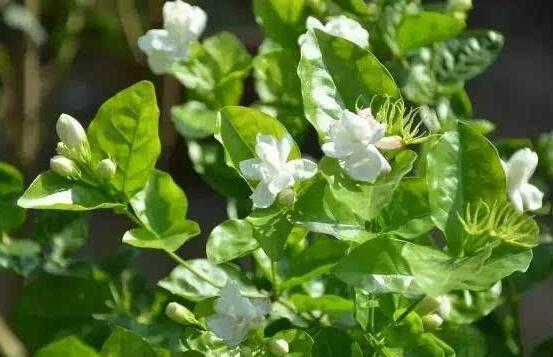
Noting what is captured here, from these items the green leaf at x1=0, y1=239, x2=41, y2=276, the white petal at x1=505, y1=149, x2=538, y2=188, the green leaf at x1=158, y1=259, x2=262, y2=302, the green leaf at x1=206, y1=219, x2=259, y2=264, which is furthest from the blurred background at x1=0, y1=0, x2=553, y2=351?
the white petal at x1=505, y1=149, x2=538, y2=188

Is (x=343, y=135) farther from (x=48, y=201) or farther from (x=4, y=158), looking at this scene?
(x=4, y=158)

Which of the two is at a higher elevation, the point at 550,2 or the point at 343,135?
the point at 343,135

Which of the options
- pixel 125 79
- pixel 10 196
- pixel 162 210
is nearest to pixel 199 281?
pixel 162 210

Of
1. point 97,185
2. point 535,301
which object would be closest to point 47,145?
point 535,301

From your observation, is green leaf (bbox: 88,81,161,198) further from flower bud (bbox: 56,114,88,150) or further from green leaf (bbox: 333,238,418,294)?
green leaf (bbox: 333,238,418,294)

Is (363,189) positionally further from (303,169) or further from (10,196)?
(10,196)
